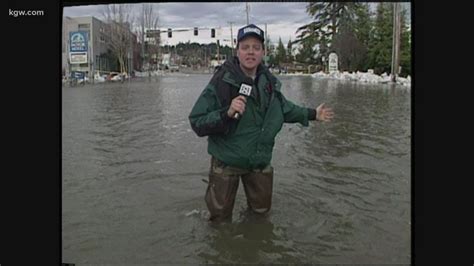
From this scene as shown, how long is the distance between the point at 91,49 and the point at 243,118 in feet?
2.80

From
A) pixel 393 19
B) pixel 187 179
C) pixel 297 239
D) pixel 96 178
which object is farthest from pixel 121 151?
pixel 393 19

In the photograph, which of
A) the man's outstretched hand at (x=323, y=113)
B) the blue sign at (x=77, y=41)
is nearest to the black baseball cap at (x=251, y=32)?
the man's outstretched hand at (x=323, y=113)

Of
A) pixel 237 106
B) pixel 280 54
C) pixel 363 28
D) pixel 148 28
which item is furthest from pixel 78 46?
pixel 363 28

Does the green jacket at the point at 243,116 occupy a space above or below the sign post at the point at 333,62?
below

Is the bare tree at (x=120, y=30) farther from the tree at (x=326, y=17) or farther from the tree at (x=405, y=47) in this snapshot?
the tree at (x=405, y=47)

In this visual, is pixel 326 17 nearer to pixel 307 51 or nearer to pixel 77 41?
pixel 307 51

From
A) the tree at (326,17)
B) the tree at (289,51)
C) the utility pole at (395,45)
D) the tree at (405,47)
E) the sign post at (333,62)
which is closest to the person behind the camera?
the tree at (405,47)

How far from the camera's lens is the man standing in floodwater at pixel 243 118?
268 centimetres

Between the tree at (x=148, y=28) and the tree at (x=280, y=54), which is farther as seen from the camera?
the tree at (x=280, y=54)

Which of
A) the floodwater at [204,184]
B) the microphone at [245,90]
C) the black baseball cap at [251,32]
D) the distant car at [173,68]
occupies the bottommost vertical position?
the floodwater at [204,184]

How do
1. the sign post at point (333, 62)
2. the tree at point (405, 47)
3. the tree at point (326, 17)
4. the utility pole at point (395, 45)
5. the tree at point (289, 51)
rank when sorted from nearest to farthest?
the tree at point (405, 47) < the utility pole at point (395, 45) < the tree at point (326, 17) < the tree at point (289, 51) < the sign post at point (333, 62)

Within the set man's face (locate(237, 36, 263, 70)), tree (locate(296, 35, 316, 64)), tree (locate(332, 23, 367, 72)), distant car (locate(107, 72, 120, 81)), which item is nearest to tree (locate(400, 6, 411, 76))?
tree (locate(332, 23, 367, 72))
